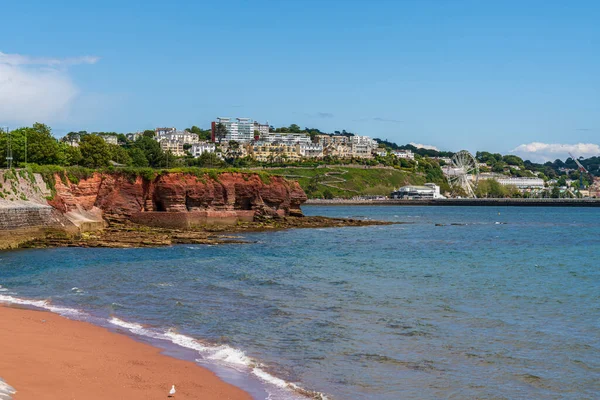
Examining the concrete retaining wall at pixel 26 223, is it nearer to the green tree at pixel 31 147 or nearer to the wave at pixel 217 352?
the wave at pixel 217 352

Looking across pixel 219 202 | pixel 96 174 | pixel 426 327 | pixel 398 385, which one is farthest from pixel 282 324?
pixel 219 202

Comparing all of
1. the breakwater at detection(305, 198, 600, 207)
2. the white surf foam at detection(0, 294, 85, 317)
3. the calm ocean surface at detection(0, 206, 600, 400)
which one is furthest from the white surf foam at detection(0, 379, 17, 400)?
the breakwater at detection(305, 198, 600, 207)

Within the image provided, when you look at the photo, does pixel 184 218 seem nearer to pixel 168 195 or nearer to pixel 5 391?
pixel 168 195

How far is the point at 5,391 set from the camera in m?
10.5

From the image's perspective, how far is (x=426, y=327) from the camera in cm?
1905

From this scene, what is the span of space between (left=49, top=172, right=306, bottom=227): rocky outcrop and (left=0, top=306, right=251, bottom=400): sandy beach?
112 ft

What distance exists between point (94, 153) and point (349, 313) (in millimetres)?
70016

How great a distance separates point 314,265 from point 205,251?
925 cm

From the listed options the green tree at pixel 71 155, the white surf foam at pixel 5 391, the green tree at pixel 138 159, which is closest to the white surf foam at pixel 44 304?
the white surf foam at pixel 5 391

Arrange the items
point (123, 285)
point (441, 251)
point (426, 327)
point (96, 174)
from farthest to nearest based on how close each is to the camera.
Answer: point (96, 174), point (441, 251), point (123, 285), point (426, 327)

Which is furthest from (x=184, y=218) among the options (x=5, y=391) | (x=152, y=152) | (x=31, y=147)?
(x=152, y=152)

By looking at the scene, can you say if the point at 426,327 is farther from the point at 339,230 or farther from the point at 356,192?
the point at 356,192

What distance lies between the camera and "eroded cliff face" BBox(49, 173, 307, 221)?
53500 millimetres

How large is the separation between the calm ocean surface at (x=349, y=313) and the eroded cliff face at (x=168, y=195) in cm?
1439
